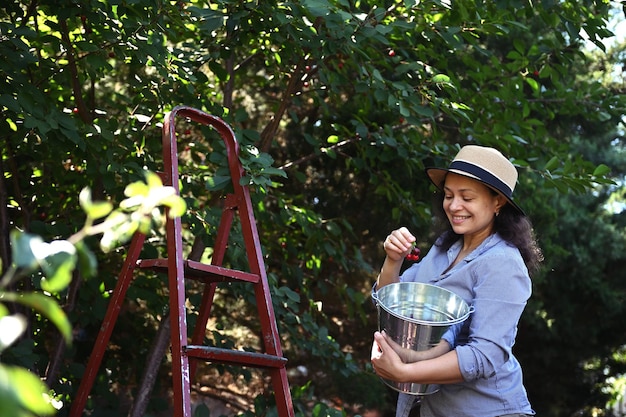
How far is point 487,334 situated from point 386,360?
258mm

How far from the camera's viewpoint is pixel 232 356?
7.64ft

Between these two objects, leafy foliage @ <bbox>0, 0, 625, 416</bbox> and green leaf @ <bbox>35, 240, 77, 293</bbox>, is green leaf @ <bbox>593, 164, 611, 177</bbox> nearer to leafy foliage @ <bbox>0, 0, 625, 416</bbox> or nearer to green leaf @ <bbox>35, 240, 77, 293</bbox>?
leafy foliage @ <bbox>0, 0, 625, 416</bbox>

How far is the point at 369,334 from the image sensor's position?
652 centimetres

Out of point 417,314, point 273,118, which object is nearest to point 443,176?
point 417,314

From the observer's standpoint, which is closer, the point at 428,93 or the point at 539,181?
the point at 428,93

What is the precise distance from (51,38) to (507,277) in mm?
2092

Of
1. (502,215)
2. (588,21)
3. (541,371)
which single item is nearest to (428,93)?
(588,21)

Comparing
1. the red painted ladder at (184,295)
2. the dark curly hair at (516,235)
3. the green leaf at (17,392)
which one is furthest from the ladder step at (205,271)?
the green leaf at (17,392)

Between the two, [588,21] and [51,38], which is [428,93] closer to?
[588,21]

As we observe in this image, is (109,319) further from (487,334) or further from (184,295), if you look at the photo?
(487,334)

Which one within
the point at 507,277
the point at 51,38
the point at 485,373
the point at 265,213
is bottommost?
the point at 265,213

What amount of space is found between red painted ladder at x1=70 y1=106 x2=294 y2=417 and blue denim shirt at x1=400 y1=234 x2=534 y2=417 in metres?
0.52

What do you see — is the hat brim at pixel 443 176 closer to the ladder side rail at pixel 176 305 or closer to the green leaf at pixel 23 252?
the ladder side rail at pixel 176 305

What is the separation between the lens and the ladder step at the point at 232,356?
2.24m
